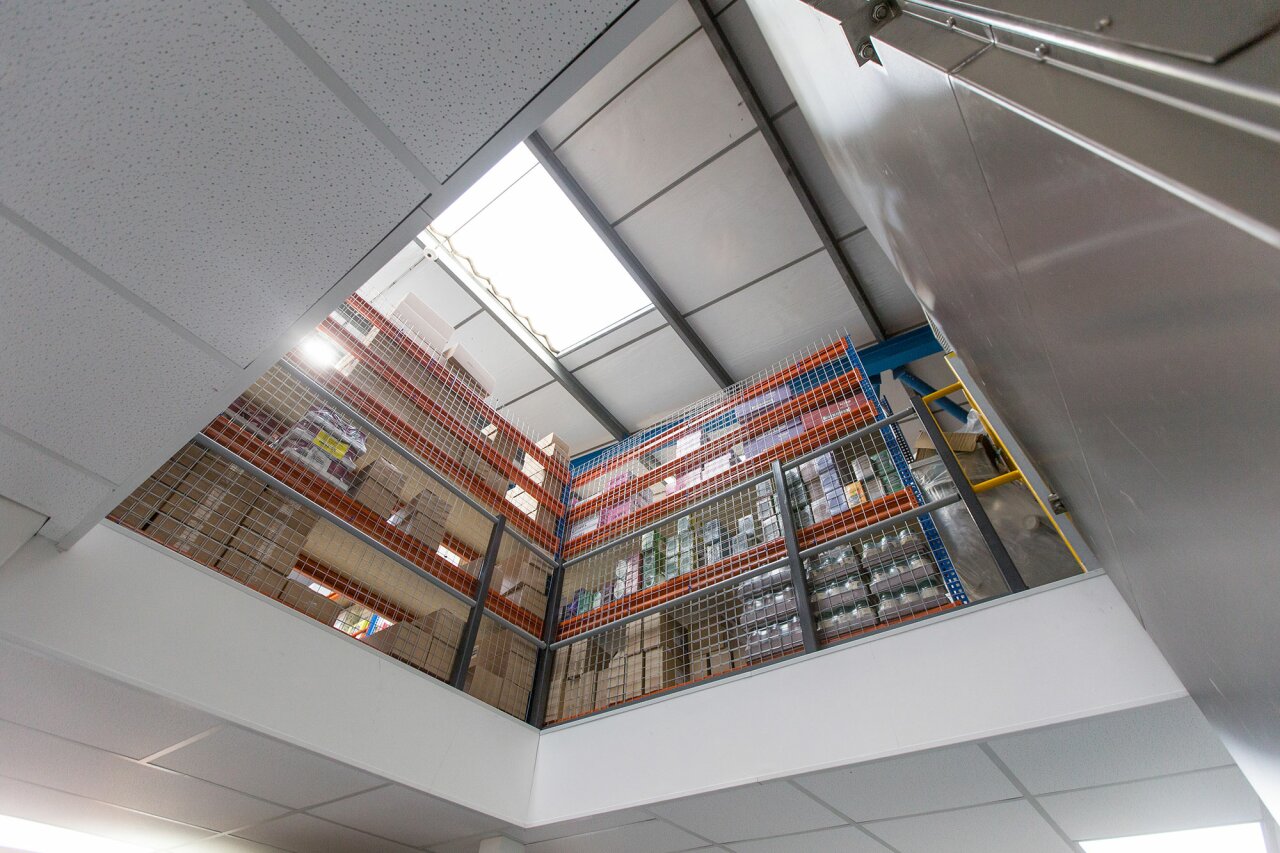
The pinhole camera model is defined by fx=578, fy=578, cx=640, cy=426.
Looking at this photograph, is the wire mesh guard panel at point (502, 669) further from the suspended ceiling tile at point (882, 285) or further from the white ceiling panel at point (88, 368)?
the suspended ceiling tile at point (882, 285)

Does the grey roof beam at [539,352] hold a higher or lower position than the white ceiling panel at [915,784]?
higher

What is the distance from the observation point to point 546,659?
377 centimetres

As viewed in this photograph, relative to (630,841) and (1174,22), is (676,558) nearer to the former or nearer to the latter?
(630,841)

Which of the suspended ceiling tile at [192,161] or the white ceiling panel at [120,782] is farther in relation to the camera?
the white ceiling panel at [120,782]

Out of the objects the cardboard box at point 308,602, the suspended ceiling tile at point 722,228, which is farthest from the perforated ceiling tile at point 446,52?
the suspended ceiling tile at point 722,228

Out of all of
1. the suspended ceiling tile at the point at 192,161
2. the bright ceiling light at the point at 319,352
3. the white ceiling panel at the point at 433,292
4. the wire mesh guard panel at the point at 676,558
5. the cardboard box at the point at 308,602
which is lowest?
the suspended ceiling tile at the point at 192,161

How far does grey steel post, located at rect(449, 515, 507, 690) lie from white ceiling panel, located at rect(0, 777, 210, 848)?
1521 millimetres

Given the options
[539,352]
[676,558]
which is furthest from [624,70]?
[676,558]

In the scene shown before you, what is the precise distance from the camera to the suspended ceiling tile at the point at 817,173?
452 cm

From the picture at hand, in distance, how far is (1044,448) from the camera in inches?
58.1

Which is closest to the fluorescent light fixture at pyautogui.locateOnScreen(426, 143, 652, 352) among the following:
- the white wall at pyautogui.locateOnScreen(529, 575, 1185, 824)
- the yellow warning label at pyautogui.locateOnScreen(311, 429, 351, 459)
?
the yellow warning label at pyautogui.locateOnScreen(311, 429, 351, 459)

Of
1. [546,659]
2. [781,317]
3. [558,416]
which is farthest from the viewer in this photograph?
[558,416]

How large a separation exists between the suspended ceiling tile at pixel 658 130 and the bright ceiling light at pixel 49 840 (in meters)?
5.41

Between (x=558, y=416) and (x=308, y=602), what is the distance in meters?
4.30
